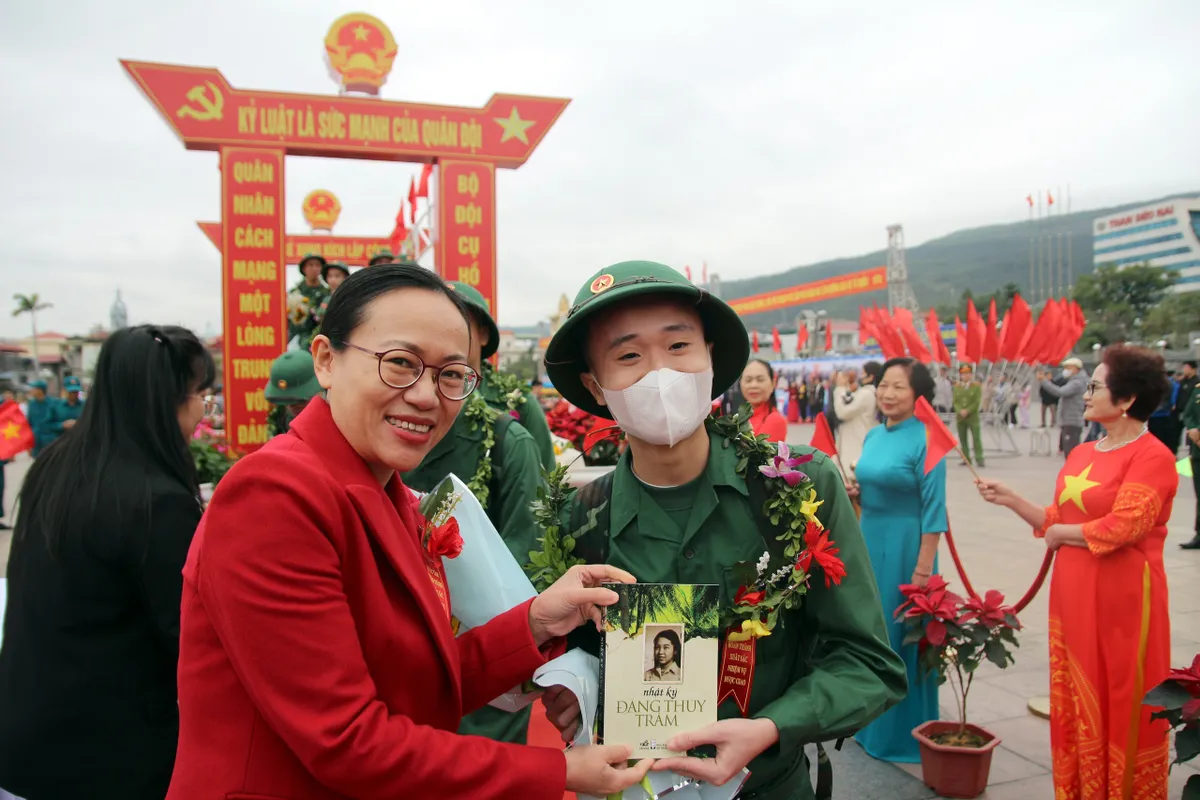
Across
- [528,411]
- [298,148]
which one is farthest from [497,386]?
[298,148]

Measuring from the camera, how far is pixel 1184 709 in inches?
92.3

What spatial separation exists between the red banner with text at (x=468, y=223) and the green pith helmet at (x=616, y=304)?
9866mm

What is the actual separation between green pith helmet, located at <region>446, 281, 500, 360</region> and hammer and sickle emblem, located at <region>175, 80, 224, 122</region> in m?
8.95

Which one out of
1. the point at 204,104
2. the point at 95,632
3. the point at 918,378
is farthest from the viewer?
the point at 204,104

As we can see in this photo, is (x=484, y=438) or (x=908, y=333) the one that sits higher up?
(x=908, y=333)

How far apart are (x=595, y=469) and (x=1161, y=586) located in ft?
11.2

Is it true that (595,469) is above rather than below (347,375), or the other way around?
below

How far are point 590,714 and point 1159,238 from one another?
119043mm

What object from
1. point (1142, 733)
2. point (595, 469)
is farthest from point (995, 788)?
point (595, 469)

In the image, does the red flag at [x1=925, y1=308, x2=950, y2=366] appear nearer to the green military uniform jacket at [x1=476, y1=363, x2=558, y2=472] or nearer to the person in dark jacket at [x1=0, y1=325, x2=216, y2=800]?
the green military uniform jacket at [x1=476, y1=363, x2=558, y2=472]

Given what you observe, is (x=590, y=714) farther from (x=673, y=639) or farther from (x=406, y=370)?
(x=406, y=370)

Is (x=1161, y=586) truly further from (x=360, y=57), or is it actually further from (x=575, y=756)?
(x=360, y=57)

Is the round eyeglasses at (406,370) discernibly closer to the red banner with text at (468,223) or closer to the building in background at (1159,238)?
the red banner with text at (468,223)

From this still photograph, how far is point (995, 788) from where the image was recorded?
3.71 meters
